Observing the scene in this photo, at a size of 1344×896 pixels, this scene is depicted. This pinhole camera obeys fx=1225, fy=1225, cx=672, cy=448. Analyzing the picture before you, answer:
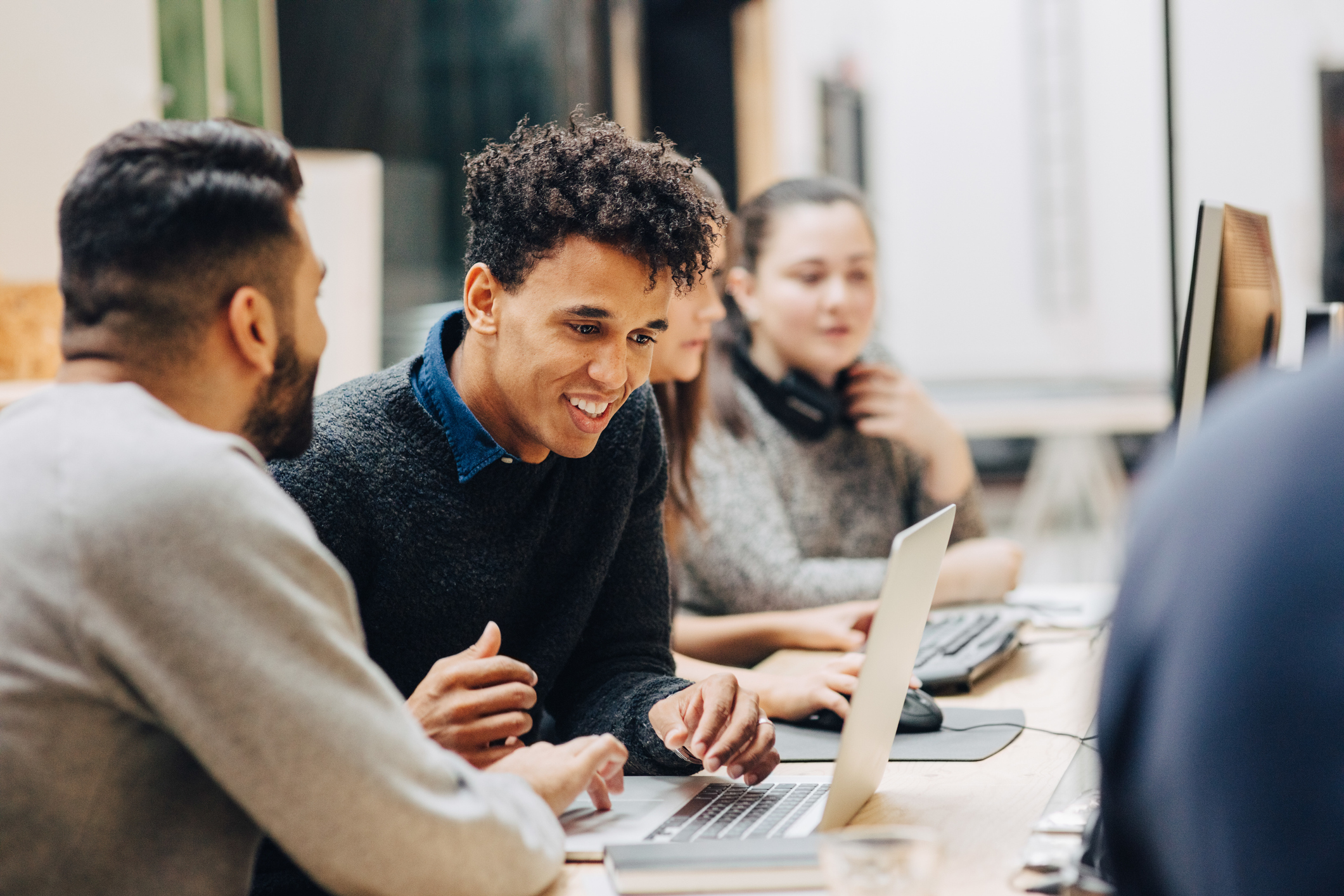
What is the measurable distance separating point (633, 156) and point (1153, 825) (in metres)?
0.90

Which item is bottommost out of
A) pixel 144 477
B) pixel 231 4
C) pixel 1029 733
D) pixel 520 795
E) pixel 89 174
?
pixel 1029 733

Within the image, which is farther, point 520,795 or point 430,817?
point 520,795

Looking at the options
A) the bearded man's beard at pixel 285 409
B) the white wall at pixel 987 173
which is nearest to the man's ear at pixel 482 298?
the bearded man's beard at pixel 285 409

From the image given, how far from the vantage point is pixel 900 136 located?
4.86 meters

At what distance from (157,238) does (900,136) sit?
4.39m

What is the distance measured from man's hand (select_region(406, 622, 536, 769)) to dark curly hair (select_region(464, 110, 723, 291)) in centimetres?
40

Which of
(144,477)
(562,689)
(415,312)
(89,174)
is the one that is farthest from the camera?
(415,312)

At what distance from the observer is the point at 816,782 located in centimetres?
113

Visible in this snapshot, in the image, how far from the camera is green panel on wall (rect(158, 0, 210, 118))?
8.29ft

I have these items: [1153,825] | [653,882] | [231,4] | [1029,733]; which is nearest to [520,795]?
[653,882]

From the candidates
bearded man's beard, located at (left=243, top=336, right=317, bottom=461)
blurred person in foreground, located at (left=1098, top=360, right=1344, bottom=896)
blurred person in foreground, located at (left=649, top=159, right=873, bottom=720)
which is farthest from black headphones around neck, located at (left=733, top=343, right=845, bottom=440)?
blurred person in foreground, located at (left=1098, top=360, right=1344, bottom=896)

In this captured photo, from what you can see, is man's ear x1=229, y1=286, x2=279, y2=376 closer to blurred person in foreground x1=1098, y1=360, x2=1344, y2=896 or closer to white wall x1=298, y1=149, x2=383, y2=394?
blurred person in foreground x1=1098, y1=360, x2=1344, y2=896

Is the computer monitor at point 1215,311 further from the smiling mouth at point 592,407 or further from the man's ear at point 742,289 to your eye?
the man's ear at point 742,289

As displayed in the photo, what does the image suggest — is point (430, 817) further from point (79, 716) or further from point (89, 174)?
point (89, 174)
